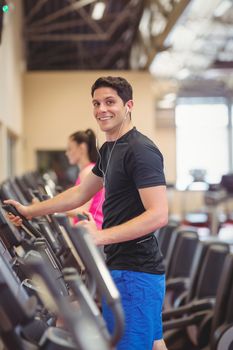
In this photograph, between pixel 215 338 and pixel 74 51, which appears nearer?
pixel 215 338

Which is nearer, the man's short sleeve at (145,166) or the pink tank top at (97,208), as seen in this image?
the man's short sleeve at (145,166)

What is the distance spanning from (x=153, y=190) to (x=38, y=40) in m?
12.0

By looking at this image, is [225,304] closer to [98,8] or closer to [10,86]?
[10,86]

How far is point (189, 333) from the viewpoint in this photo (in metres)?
3.34

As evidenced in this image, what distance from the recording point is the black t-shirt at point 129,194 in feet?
6.56

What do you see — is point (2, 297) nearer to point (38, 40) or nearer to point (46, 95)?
point (46, 95)

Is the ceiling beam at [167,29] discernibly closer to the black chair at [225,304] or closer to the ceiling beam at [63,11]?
the ceiling beam at [63,11]

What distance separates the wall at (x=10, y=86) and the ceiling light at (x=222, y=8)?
3225 mm

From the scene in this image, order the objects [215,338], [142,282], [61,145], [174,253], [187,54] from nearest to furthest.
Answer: [142,282]
[215,338]
[174,253]
[61,145]
[187,54]

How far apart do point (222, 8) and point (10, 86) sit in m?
3.57

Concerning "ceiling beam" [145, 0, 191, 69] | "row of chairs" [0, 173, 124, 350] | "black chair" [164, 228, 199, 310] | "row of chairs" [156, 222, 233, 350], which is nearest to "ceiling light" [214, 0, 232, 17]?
"ceiling beam" [145, 0, 191, 69]

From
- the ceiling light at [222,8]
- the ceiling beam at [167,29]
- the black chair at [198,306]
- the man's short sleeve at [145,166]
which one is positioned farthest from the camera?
the ceiling light at [222,8]

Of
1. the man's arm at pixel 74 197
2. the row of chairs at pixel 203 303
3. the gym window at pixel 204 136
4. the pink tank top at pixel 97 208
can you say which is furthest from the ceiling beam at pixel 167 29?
the man's arm at pixel 74 197

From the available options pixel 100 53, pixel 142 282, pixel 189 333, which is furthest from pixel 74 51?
pixel 142 282
